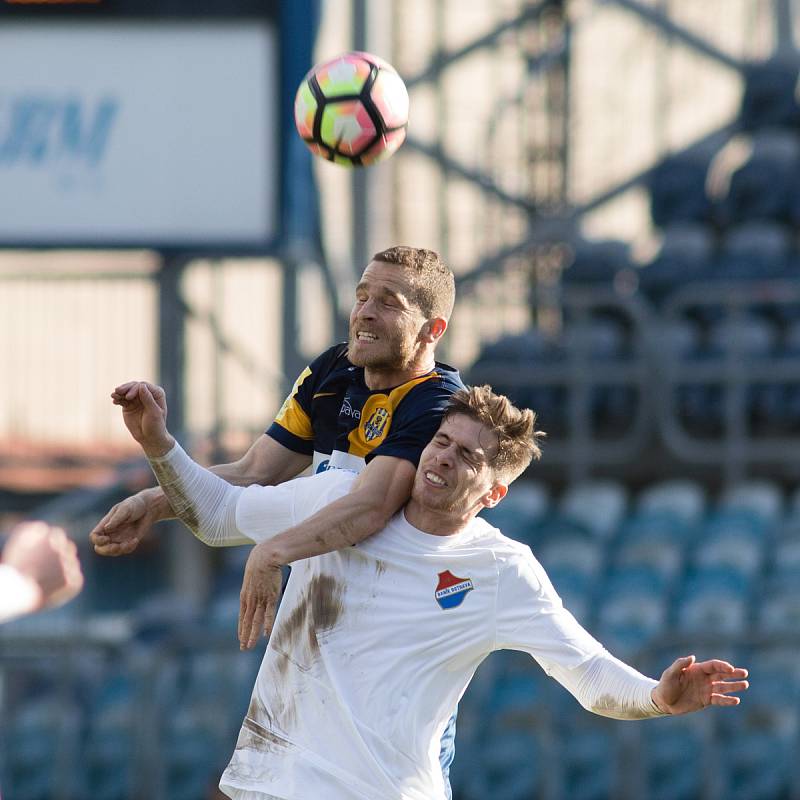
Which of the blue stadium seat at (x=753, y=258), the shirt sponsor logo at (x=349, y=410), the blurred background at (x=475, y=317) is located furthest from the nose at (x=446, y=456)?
the blue stadium seat at (x=753, y=258)

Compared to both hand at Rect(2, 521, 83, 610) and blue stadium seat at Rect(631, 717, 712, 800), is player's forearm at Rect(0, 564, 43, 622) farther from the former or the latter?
blue stadium seat at Rect(631, 717, 712, 800)

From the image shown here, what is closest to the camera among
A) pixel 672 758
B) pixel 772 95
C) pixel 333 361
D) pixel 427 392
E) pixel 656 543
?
pixel 427 392

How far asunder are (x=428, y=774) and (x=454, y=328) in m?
9.19

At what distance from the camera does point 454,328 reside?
→ 14328 millimetres

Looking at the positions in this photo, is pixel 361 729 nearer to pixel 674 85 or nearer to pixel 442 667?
pixel 442 667

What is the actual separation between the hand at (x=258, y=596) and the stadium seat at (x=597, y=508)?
20.7 ft

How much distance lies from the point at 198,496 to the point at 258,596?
20.5 inches

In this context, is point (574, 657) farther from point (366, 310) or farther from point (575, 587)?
point (575, 587)

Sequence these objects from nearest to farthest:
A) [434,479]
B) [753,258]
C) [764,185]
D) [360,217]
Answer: [434,479], [753,258], [360,217], [764,185]

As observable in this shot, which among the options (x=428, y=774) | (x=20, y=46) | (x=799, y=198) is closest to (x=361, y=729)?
(x=428, y=774)

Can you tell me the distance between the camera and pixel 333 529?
16.9ft

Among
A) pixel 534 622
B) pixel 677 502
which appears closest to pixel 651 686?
pixel 534 622

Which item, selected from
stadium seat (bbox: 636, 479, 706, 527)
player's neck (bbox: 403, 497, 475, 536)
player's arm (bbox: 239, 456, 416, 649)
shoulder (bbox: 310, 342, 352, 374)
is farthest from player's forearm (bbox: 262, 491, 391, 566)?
stadium seat (bbox: 636, 479, 706, 527)

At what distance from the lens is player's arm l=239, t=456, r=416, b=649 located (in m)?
4.98
